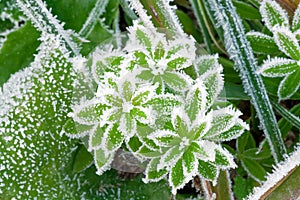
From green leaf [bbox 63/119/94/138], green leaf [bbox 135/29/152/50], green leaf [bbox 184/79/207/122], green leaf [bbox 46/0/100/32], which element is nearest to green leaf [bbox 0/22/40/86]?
green leaf [bbox 46/0/100/32]

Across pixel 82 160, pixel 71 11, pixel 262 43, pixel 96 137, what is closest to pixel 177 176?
pixel 96 137

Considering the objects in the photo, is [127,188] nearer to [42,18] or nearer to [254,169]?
[254,169]

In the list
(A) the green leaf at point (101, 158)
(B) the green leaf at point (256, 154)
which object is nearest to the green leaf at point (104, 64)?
(A) the green leaf at point (101, 158)

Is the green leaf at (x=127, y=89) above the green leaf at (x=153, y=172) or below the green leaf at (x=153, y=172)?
above

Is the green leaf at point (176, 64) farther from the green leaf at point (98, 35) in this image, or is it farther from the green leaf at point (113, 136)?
the green leaf at point (98, 35)

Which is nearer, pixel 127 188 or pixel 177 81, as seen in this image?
pixel 177 81
